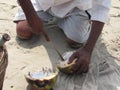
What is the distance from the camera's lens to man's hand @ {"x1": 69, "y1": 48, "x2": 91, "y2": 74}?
199 cm

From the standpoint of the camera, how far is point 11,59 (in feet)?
7.27

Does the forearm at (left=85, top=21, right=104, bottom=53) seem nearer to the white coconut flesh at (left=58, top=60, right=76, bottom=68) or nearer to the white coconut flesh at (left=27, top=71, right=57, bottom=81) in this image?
the white coconut flesh at (left=58, top=60, right=76, bottom=68)

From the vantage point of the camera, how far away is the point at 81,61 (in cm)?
199

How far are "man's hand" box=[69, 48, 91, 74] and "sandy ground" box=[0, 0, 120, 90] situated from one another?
0.20m

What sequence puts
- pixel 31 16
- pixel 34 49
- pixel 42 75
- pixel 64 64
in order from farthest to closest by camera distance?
pixel 34 49 < pixel 64 64 < pixel 42 75 < pixel 31 16

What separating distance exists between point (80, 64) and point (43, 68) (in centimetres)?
25


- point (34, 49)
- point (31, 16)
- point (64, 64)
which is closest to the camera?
point (31, 16)

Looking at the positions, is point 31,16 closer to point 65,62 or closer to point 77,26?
point 65,62

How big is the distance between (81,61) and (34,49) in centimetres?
47

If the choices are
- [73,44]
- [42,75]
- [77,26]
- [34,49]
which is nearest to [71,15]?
[77,26]

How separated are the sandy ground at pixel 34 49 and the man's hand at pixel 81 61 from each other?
201mm

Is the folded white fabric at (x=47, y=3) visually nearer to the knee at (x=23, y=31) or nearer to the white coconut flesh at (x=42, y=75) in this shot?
the knee at (x=23, y=31)

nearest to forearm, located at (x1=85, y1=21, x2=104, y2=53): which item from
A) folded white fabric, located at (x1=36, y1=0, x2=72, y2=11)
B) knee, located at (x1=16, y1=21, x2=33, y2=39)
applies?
folded white fabric, located at (x1=36, y1=0, x2=72, y2=11)

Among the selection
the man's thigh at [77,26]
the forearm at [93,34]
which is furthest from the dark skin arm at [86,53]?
the man's thigh at [77,26]
